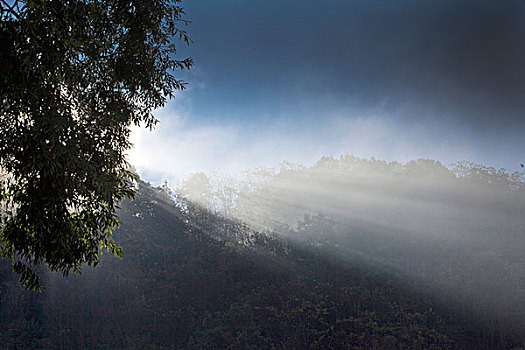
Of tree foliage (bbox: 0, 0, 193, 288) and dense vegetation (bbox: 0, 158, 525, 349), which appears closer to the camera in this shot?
tree foliage (bbox: 0, 0, 193, 288)

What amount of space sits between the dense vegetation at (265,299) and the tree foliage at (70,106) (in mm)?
15032

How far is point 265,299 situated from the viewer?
22.0 m

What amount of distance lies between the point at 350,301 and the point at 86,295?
Result: 57.5ft

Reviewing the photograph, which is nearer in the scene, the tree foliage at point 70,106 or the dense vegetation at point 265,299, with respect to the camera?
the tree foliage at point 70,106

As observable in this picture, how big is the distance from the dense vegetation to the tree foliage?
15032 mm

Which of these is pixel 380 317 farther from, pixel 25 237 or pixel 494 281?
pixel 25 237

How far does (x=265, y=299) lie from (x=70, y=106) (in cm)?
1895

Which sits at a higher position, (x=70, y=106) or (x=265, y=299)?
(x=70, y=106)

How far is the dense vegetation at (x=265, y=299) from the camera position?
18.4 meters

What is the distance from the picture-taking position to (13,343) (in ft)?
61.2

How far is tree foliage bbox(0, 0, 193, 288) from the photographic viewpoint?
502 centimetres

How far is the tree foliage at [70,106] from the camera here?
5.02m

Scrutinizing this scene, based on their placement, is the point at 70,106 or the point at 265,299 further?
the point at 265,299

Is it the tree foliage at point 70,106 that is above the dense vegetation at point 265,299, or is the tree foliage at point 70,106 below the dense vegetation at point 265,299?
above
